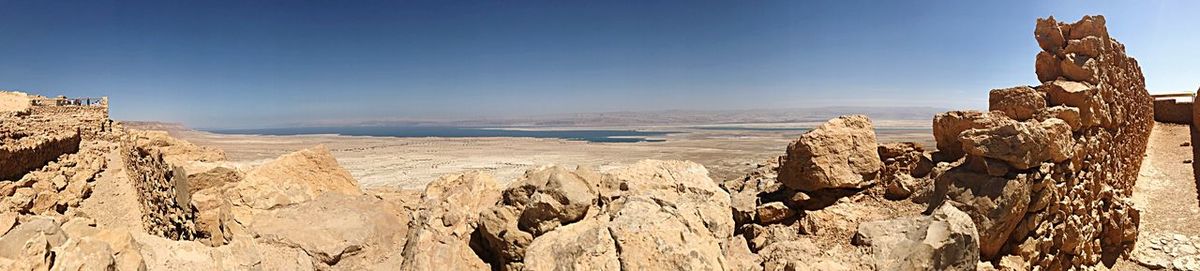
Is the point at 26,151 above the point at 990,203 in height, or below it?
above

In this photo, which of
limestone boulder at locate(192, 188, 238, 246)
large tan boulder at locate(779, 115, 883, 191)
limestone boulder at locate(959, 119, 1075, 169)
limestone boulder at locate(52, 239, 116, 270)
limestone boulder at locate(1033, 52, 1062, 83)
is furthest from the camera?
limestone boulder at locate(1033, 52, 1062, 83)

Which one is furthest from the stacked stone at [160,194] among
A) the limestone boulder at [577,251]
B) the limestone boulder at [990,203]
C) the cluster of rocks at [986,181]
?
the limestone boulder at [990,203]

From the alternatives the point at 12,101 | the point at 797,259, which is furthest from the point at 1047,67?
the point at 12,101

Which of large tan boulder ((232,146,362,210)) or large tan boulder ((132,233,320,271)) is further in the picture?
large tan boulder ((232,146,362,210))

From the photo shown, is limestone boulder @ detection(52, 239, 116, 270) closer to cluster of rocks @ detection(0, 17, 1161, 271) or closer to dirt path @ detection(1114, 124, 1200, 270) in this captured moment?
cluster of rocks @ detection(0, 17, 1161, 271)

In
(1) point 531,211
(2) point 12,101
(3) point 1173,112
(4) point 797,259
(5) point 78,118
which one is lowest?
(4) point 797,259

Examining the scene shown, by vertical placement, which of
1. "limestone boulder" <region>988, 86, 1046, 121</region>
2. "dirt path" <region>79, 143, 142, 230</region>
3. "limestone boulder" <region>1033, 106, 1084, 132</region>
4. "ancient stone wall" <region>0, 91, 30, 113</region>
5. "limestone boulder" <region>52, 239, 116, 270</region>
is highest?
"ancient stone wall" <region>0, 91, 30, 113</region>

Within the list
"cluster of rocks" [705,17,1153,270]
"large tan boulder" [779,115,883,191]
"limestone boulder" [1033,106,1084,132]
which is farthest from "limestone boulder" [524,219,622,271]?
"limestone boulder" [1033,106,1084,132]

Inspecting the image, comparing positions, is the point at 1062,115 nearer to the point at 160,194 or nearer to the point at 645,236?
the point at 645,236

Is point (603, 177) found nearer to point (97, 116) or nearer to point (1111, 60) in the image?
point (1111, 60)
